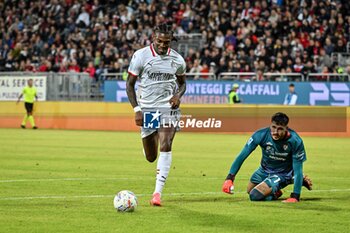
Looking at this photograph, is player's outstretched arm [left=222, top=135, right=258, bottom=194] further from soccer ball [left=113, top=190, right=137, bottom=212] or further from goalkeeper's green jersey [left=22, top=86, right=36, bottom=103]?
goalkeeper's green jersey [left=22, top=86, right=36, bottom=103]

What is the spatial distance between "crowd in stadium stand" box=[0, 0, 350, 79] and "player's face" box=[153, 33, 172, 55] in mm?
22840

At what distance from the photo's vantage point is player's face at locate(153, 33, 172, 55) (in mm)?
12305

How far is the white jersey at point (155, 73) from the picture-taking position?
12609mm

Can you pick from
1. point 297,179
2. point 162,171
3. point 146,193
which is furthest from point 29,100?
point 297,179

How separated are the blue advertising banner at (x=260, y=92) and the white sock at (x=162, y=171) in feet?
75.3

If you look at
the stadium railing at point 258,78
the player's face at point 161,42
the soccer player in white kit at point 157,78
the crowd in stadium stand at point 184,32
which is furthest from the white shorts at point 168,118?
the stadium railing at point 258,78

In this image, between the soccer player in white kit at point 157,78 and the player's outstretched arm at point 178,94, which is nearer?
the soccer player in white kit at point 157,78

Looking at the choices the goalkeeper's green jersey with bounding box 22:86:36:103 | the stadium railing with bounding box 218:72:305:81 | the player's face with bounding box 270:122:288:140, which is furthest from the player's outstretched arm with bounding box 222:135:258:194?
the goalkeeper's green jersey with bounding box 22:86:36:103

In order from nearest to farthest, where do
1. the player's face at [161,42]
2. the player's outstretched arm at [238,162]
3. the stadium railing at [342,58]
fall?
the player's outstretched arm at [238,162] < the player's face at [161,42] < the stadium railing at [342,58]

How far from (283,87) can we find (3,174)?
67.5 feet

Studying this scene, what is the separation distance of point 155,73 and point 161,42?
0.52 meters

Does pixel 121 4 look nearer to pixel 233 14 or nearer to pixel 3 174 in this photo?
pixel 233 14

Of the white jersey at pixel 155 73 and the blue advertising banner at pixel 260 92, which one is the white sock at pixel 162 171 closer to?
the white jersey at pixel 155 73

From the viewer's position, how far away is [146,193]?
13.8 meters
